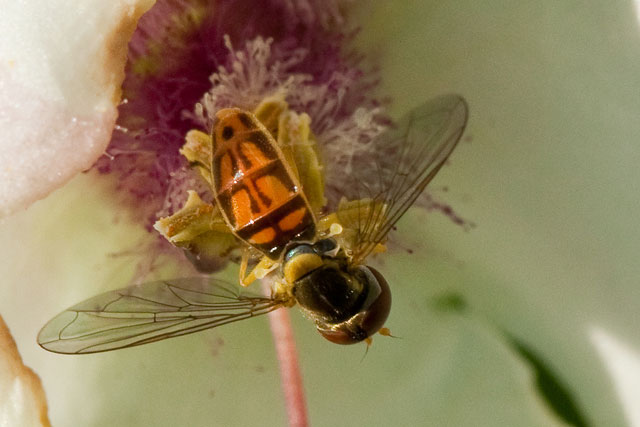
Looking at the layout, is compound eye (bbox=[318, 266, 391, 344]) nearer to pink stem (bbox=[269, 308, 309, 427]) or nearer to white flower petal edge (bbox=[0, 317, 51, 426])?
pink stem (bbox=[269, 308, 309, 427])

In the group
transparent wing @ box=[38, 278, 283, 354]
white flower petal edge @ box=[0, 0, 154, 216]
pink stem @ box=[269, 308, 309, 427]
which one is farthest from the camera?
pink stem @ box=[269, 308, 309, 427]

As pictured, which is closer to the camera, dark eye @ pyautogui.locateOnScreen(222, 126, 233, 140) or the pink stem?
dark eye @ pyautogui.locateOnScreen(222, 126, 233, 140)

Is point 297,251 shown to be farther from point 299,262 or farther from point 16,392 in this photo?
point 16,392

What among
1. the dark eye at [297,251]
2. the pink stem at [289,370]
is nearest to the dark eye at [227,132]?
the dark eye at [297,251]

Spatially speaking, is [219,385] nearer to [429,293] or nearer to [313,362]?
[313,362]

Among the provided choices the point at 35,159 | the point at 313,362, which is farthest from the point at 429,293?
the point at 35,159

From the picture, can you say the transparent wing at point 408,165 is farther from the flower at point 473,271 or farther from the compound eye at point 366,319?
the flower at point 473,271

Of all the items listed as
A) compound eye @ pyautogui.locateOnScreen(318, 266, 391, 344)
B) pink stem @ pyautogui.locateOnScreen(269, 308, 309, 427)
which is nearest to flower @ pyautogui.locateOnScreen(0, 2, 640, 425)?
pink stem @ pyautogui.locateOnScreen(269, 308, 309, 427)
